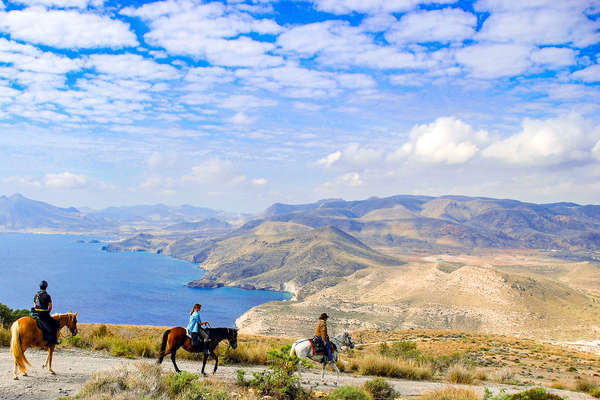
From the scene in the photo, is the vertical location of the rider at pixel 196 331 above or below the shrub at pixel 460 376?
above

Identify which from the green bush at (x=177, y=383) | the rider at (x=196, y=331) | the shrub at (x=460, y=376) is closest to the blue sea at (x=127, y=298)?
the shrub at (x=460, y=376)

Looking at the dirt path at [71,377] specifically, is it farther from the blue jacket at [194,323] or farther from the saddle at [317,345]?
the blue jacket at [194,323]

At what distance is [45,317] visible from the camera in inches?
469

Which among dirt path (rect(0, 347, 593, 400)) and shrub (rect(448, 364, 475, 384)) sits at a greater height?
dirt path (rect(0, 347, 593, 400))

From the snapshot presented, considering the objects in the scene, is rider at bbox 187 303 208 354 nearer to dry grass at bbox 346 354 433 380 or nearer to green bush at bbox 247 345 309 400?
green bush at bbox 247 345 309 400

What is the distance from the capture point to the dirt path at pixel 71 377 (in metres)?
10.0

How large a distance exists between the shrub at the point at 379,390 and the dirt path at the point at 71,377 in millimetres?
737

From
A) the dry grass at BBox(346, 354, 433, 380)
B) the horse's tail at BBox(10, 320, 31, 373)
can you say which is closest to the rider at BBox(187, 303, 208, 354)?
the horse's tail at BBox(10, 320, 31, 373)

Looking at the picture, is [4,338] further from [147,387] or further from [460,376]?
[460,376]

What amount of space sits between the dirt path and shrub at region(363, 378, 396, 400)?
0.74 m

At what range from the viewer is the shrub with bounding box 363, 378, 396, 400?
1278 cm

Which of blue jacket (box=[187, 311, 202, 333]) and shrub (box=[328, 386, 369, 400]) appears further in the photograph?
blue jacket (box=[187, 311, 202, 333])

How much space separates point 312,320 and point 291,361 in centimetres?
10467

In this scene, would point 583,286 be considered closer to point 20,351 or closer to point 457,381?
point 457,381
